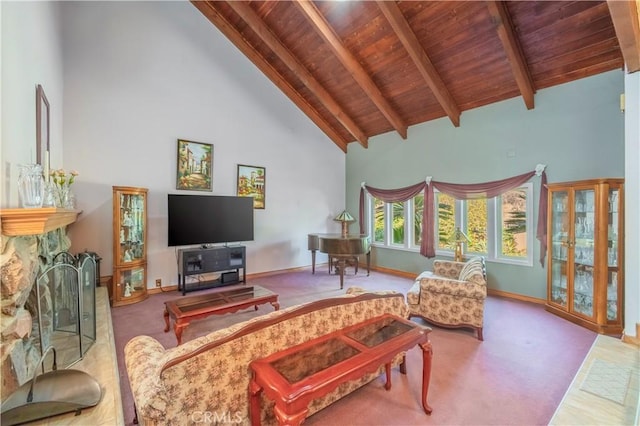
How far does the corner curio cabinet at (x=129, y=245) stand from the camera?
162 inches

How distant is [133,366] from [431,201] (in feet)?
17.5

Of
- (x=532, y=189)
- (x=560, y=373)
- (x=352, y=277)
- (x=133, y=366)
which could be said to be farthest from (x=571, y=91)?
(x=133, y=366)

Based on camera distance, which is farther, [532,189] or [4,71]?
[532,189]

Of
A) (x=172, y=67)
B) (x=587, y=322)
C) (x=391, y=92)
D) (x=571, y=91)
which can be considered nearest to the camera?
(x=587, y=322)

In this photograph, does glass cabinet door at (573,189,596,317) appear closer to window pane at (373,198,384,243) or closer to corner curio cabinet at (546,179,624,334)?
corner curio cabinet at (546,179,624,334)

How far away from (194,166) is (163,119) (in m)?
0.90

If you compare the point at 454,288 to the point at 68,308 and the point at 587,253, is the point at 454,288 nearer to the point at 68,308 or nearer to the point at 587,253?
the point at 587,253

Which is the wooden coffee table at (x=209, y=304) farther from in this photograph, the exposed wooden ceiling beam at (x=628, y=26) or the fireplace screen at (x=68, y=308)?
the exposed wooden ceiling beam at (x=628, y=26)

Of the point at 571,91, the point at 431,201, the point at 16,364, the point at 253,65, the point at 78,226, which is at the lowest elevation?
the point at 16,364

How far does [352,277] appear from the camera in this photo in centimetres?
588

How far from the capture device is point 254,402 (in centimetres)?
150

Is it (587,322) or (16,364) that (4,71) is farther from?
(587,322)

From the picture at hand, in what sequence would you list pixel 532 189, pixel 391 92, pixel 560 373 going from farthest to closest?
pixel 391 92 → pixel 532 189 → pixel 560 373

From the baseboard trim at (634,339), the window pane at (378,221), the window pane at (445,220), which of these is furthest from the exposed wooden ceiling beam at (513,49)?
the window pane at (378,221)
